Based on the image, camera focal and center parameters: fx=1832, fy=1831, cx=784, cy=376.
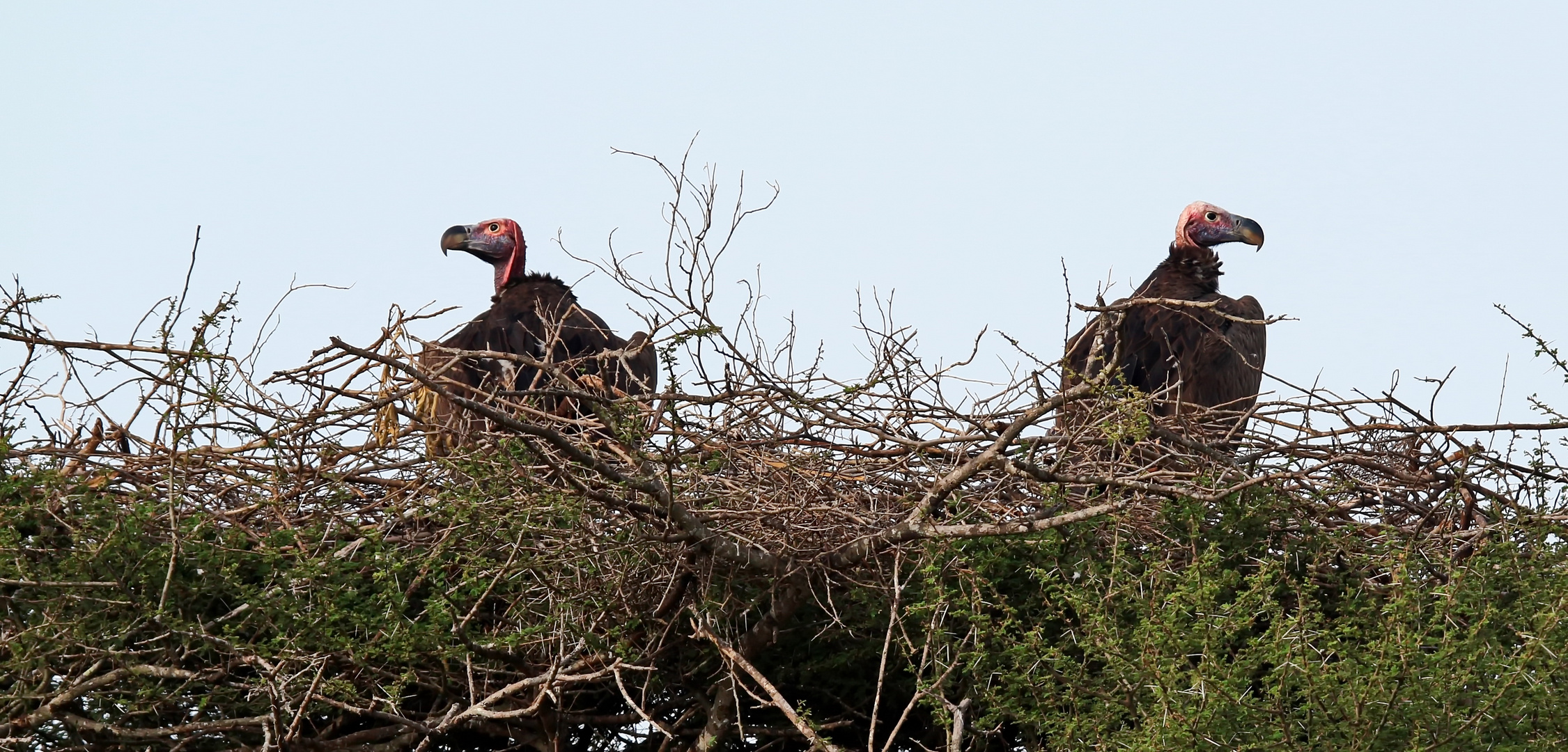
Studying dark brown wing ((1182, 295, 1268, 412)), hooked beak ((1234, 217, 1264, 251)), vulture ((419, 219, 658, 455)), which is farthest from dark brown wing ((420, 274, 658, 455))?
hooked beak ((1234, 217, 1264, 251))

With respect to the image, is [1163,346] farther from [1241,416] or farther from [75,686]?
[75,686]

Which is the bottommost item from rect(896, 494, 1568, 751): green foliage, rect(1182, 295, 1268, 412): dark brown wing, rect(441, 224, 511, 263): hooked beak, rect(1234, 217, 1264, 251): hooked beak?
rect(896, 494, 1568, 751): green foliage

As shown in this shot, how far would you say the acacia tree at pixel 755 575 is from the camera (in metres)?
4.98

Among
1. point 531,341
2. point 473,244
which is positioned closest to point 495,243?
point 473,244

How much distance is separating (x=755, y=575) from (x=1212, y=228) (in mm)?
4931

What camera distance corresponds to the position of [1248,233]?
32.6 feet

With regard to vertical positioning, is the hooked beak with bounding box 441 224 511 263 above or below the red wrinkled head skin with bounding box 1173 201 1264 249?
above

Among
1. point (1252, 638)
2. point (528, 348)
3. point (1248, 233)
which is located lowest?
point (1252, 638)

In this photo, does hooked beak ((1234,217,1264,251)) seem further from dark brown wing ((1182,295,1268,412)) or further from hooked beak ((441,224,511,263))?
hooked beak ((441,224,511,263))

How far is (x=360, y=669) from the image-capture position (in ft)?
18.9

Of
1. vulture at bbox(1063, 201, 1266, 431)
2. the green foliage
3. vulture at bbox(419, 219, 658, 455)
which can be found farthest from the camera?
vulture at bbox(1063, 201, 1266, 431)

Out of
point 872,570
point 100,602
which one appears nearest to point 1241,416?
point 872,570

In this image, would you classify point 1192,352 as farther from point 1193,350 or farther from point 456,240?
point 456,240

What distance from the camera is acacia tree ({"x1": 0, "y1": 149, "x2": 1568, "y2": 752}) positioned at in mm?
4984
